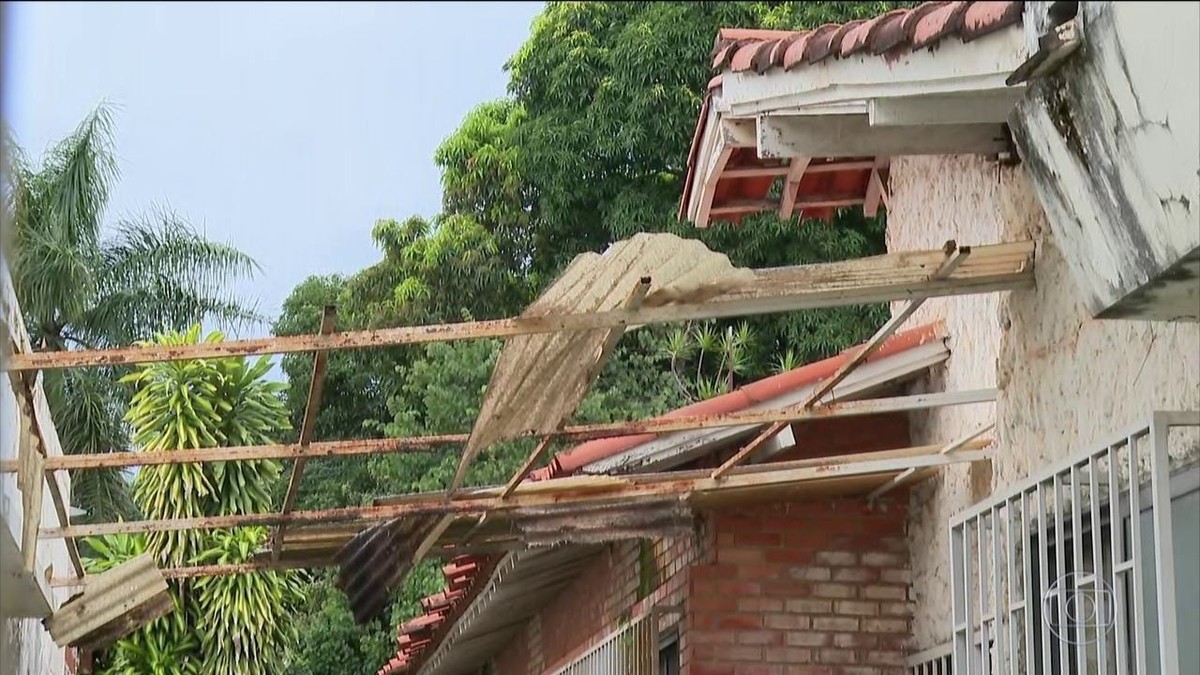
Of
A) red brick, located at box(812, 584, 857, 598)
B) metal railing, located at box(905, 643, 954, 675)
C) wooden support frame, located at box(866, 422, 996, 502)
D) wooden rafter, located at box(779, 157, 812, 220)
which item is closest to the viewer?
wooden support frame, located at box(866, 422, 996, 502)

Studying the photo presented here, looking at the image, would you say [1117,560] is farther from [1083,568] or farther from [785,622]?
[785,622]

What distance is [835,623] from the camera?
7.99 metres

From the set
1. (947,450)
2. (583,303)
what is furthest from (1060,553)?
(947,450)

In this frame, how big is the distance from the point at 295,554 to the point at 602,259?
3.56 m

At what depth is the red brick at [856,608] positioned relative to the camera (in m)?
7.99

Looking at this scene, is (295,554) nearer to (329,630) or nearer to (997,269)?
(997,269)

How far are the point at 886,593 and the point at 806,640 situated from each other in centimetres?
45

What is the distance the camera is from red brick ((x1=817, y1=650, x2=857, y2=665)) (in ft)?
26.0

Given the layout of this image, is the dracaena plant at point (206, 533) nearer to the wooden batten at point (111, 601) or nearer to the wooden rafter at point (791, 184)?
the wooden batten at point (111, 601)

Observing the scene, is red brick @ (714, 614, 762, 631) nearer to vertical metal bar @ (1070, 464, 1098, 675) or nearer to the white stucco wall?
the white stucco wall

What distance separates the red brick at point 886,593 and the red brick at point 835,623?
14cm

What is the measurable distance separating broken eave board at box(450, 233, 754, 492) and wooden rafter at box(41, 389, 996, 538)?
92cm

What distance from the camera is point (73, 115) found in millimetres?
24000

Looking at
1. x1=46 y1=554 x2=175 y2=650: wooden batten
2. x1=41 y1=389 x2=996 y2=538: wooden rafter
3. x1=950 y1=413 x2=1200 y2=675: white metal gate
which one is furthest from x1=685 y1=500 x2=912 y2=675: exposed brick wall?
x1=46 y1=554 x2=175 y2=650: wooden batten
